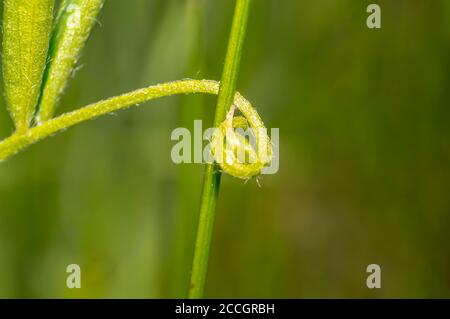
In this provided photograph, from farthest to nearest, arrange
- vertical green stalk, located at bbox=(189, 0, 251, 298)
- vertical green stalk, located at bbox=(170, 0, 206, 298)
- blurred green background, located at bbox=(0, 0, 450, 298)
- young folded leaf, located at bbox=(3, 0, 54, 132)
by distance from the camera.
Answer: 1. blurred green background, located at bbox=(0, 0, 450, 298)
2. vertical green stalk, located at bbox=(170, 0, 206, 298)
3. young folded leaf, located at bbox=(3, 0, 54, 132)
4. vertical green stalk, located at bbox=(189, 0, 251, 298)

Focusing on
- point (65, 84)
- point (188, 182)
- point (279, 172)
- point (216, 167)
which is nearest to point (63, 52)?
point (65, 84)

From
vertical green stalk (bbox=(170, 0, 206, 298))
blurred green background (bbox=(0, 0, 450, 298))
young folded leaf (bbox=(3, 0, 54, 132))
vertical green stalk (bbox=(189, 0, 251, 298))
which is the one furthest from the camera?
blurred green background (bbox=(0, 0, 450, 298))

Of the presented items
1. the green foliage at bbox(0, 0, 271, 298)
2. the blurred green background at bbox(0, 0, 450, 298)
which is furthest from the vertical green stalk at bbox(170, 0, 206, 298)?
the green foliage at bbox(0, 0, 271, 298)

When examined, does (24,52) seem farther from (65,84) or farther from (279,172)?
(279,172)

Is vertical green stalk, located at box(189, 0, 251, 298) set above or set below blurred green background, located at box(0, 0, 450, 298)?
below

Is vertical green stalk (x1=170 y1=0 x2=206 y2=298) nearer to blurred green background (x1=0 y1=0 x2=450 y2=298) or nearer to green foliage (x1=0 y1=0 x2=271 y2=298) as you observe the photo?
blurred green background (x1=0 y1=0 x2=450 y2=298)

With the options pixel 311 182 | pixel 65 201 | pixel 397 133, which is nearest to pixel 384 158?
pixel 397 133
